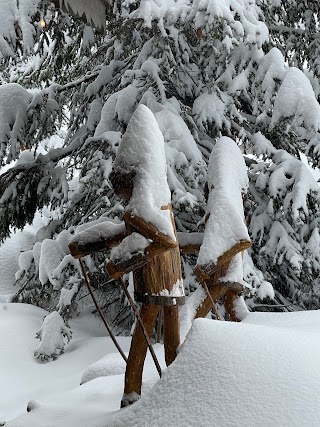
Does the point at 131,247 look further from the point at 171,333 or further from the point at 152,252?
the point at 171,333

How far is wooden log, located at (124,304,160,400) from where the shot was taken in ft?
9.26

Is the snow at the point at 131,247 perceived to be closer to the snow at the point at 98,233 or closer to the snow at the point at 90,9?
the snow at the point at 98,233

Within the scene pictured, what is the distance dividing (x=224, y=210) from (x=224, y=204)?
0.17 ft

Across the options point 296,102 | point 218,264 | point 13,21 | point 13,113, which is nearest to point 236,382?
point 218,264

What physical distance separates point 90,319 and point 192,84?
3528 mm

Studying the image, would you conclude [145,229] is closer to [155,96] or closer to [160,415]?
[160,415]

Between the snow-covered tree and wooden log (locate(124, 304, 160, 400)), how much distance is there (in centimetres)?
271

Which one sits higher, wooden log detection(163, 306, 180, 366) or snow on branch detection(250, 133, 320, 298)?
wooden log detection(163, 306, 180, 366)

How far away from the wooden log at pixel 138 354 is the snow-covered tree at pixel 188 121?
2715 mm

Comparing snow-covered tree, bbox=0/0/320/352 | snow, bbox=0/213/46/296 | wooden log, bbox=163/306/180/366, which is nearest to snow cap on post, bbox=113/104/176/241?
wooden log, bbox=163/306/180/366

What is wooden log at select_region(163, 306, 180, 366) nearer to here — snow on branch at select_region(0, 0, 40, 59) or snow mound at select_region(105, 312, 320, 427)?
snow mound at select_region(105, 312, 320, 427)

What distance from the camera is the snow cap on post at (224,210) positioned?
9.96 feet

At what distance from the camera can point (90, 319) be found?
8.11 m

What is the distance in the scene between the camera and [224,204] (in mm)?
Answer: 3258
